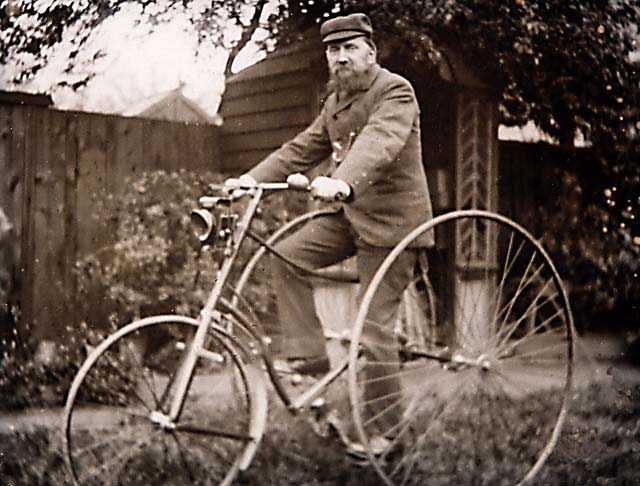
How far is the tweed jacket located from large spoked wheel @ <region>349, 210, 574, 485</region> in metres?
0.11

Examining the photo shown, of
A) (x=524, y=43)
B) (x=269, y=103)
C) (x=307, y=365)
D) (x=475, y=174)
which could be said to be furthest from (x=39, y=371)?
(x=524, y=43)

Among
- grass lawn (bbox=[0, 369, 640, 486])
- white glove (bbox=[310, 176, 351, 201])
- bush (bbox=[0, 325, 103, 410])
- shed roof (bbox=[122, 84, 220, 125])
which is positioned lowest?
grass lawn (bbox=[0, 369, 640, 486])

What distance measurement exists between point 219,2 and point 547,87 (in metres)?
1.18

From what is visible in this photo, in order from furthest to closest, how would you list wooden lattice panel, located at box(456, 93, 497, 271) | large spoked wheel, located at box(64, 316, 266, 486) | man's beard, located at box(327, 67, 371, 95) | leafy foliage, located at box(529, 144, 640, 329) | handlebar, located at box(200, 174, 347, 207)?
leafy foliage, located at box(529, 144, 640, 329) < wooden lattice panel, located at box(456, 93, 497, 271) < man's beard, located at box(327, 67, 371, 95) < handlebar, located at box(200, 174, 347, 207) < large spoked wheel, located at box(64, 316, 266, 486)

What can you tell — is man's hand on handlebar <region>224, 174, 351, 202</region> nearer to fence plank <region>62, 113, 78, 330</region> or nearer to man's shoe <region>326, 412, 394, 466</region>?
fence plank <region>62, 113, 78, 330</region>

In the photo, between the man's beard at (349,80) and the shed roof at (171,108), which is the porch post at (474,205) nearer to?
the man's beard at (349,80)

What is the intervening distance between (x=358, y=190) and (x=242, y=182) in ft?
1.21

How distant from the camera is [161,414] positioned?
2.65m

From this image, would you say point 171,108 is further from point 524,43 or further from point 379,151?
point 524,43

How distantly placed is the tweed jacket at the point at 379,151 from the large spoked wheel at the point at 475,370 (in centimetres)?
11

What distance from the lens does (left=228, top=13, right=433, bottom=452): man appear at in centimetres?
289

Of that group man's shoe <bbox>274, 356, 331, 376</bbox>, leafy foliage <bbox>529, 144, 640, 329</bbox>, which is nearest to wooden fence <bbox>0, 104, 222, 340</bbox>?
man's shoe <bbox>274, 356, 331, 376</bbox>

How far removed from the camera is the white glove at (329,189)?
9.07 feet

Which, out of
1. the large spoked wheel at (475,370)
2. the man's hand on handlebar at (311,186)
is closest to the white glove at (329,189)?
the man's hand on handlebar at (311,186)
